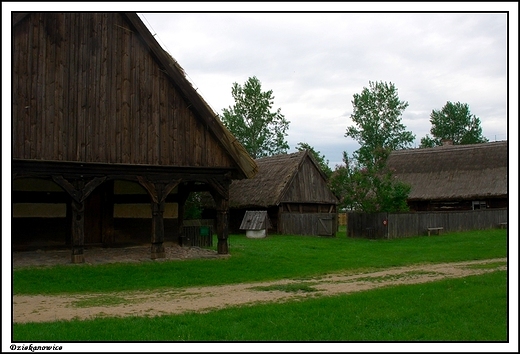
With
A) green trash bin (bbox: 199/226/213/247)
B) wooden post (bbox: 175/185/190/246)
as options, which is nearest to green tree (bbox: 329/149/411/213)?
green trash bin (bbox: 199/226/213/247)

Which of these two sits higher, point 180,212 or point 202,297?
point 180,212

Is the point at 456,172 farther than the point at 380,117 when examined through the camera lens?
No

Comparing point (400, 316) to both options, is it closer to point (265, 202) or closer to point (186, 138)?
point (186, 138)

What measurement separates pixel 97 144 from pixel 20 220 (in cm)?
397

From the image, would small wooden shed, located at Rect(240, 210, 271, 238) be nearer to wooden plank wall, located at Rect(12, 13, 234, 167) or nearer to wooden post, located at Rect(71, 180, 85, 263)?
wooden plank wall, located at Rect(12, 13, 234, 167)

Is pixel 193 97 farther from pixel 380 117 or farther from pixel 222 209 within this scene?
pixel 380 117

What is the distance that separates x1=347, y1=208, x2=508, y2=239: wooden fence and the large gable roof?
12966 mm

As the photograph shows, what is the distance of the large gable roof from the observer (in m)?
18.4

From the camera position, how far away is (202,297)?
41.6ft

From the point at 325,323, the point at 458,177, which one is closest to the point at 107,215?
the point at 325,323

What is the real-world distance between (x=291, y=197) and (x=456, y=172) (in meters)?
13.9

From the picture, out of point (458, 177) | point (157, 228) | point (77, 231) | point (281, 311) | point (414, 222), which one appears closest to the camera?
point (281, 311)

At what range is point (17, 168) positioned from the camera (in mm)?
16469

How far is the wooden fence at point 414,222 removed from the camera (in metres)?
31.0
